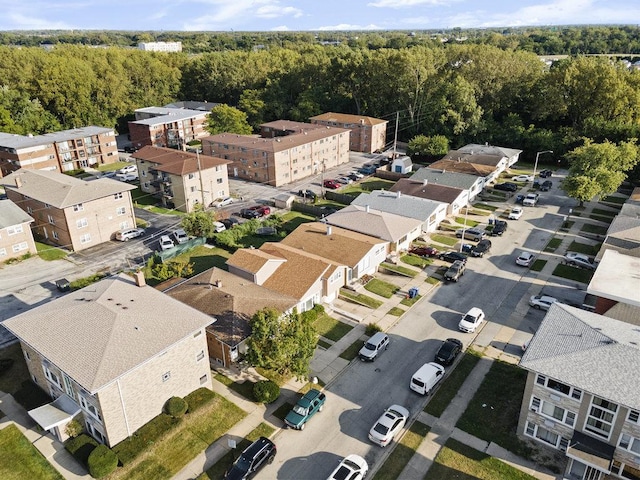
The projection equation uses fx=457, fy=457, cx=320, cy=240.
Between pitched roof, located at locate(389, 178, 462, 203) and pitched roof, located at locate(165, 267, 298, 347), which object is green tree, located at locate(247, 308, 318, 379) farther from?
pitched roof, located at locate(389, 178, 462, 203)

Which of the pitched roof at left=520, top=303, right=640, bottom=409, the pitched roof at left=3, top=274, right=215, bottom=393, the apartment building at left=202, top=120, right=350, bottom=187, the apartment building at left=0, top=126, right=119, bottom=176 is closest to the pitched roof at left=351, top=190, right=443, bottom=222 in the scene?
the apartment building at left=202, top=120, right=350, bottom=187

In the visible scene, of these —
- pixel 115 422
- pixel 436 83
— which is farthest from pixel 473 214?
pixel 115 422

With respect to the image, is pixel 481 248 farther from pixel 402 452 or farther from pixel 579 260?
pixel 402 452

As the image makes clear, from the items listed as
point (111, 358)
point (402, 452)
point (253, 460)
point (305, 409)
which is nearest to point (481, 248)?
point (402, 452)

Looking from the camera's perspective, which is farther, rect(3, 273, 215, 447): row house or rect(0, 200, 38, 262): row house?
rect(0, 200, 38, 262): row house

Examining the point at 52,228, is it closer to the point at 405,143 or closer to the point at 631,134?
the point at 405,143

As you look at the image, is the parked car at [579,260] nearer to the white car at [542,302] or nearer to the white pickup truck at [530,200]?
the white car at [542,302]
